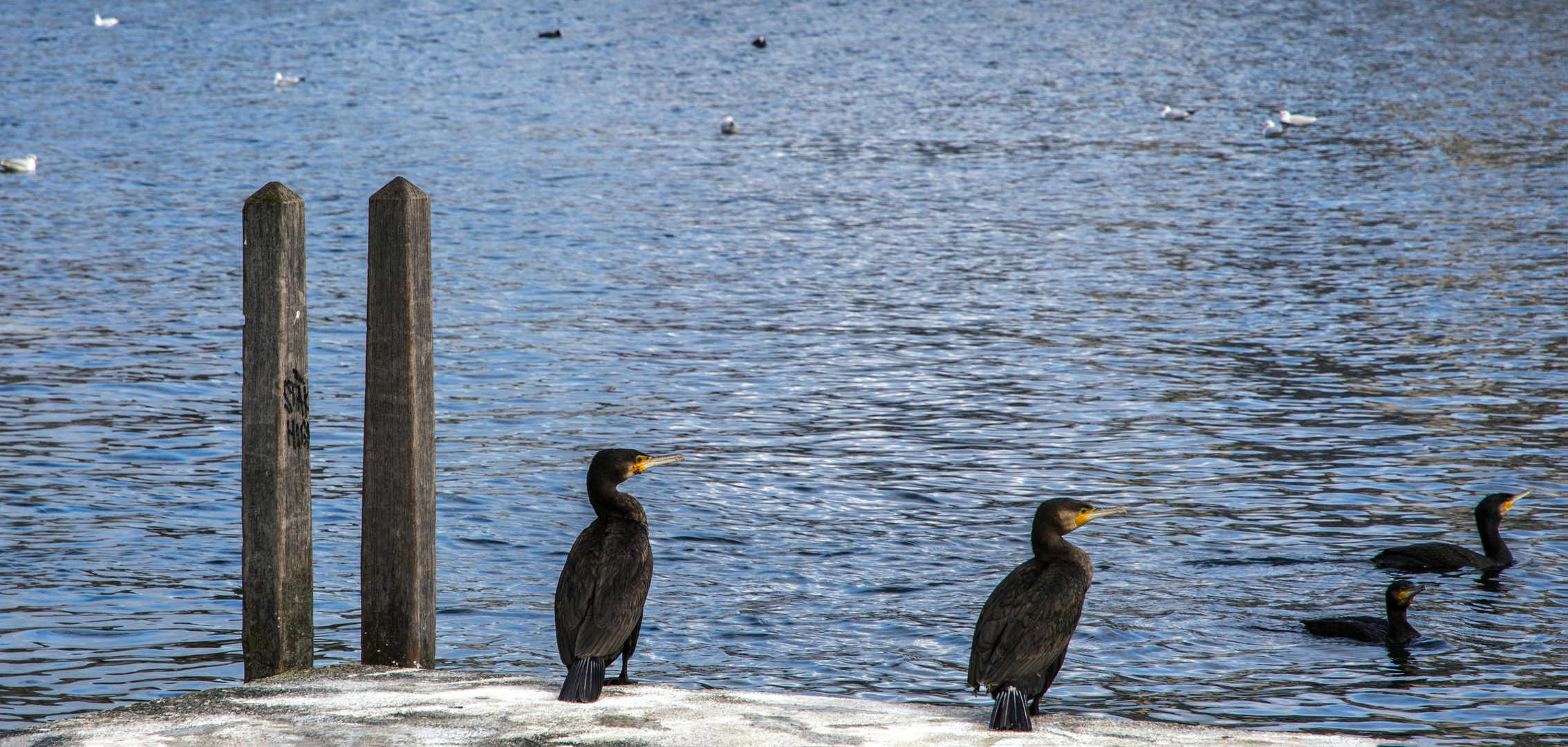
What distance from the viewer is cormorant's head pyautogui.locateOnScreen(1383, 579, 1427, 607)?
938 centimetres

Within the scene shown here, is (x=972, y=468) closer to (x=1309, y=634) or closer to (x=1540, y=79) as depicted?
(x=1309, y=634)

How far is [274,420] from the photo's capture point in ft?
21.1

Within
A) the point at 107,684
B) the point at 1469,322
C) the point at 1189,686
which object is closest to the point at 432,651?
the point at 107,684

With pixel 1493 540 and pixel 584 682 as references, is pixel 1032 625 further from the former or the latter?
pixel 1493 540

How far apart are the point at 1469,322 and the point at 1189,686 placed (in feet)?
37.1

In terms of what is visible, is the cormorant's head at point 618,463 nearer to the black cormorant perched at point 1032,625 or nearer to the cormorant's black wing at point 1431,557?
the black cormorant perched at point 1032,625

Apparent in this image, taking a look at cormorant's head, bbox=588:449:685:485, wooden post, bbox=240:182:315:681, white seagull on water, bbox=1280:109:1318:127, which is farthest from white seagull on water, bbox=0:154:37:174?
white seagull on water, bbox=1280:109:1318:127

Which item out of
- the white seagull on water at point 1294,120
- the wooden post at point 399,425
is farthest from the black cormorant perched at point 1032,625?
the white seagull on water at point 1294,120

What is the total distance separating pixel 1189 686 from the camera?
8.73 m

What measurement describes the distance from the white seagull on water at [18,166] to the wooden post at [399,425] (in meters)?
25.0

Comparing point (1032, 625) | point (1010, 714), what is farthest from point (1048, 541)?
point (1010, 714)

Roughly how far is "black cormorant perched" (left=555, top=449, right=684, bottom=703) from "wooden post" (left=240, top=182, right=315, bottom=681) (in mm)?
1157

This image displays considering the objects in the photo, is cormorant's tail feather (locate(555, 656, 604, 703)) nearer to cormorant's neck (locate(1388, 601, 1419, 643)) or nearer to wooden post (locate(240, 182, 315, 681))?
wooden post (locate(240, 182, 315, 681))

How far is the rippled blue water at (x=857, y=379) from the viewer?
31.0 ft
